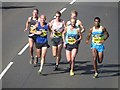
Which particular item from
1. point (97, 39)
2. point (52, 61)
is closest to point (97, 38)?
point (97, 39)

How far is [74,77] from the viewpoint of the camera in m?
16.0

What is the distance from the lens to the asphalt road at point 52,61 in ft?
50.6

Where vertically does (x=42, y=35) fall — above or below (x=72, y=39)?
above

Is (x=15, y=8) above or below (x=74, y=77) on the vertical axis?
above

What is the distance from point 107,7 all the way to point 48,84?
15.2 meters

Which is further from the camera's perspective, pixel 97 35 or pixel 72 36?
pixel 72 36

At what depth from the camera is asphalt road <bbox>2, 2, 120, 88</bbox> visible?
15.4 metres

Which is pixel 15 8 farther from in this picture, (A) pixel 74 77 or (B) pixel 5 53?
(A) pixel 74 77

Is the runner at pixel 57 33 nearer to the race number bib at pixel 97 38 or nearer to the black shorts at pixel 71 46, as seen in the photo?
the black shorts at pixel 71 46

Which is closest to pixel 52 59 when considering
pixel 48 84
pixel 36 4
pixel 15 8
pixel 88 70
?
pixel 88 70

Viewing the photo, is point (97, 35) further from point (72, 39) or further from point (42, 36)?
point (42, 36)

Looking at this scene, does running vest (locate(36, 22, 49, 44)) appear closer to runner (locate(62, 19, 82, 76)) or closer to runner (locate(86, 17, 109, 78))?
runner (locate(62, 19, 82, 76))

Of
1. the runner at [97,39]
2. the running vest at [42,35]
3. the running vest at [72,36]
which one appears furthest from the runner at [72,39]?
the running vest at [42,35]

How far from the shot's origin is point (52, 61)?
18125mm
